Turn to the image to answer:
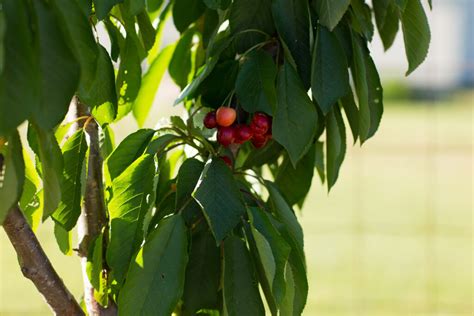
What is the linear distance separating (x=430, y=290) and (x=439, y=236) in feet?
4.91

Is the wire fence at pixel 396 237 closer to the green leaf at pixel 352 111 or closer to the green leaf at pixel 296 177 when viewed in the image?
the green leaf at pixel 296 177

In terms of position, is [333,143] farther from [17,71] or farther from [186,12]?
[17,71]

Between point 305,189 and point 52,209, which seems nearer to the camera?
point 52,209

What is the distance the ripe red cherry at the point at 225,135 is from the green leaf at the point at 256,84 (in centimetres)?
5

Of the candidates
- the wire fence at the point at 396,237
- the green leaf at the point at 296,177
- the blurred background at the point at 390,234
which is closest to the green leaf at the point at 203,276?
the green leaf at the point at 296,177

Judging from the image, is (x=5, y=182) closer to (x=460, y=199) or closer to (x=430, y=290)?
(x=430, y=290)

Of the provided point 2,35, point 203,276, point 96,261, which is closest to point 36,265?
point 96,261

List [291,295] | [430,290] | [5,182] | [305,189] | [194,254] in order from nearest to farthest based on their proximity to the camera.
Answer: [5,182]
[291,295]
[194,254]
[305,189]
[430,290]

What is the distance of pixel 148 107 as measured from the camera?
1.26 metres

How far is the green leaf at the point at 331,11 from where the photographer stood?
884 millimetres

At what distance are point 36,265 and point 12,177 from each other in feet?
0.89

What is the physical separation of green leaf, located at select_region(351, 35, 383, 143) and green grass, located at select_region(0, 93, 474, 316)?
1738mm

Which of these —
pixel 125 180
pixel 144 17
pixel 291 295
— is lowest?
pixel 291 295

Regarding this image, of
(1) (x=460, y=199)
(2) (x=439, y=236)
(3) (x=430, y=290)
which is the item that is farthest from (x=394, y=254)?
(1) (x=460, y=199)
